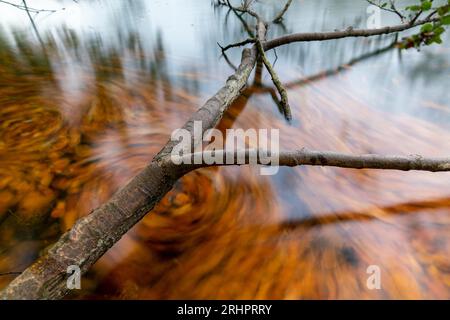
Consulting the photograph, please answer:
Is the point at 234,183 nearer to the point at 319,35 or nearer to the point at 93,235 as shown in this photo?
the point at 93,235

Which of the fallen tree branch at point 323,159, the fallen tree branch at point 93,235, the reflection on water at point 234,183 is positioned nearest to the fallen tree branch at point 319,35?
the reflection on water at point 234,183

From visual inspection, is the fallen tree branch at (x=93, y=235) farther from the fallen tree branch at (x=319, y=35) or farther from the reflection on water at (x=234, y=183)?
the fallen tree branch at (x=319, y=35)

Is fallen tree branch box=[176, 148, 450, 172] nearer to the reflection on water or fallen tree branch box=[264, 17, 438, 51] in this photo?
the reflection on water

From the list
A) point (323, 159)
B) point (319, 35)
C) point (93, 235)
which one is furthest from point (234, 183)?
point (319, 35)

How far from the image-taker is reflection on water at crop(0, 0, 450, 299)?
115 centimetres

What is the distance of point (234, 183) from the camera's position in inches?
64.4

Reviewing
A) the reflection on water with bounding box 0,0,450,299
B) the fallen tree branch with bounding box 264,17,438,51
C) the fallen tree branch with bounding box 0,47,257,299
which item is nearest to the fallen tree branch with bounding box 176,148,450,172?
the fallen tree branch with bounding box 0,47,257,299

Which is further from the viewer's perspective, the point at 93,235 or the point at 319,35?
the point at 319,35

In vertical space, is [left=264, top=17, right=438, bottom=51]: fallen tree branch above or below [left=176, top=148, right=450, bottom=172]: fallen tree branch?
above

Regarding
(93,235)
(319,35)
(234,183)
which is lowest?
(234,183)

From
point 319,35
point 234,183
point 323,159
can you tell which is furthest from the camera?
point 319,35

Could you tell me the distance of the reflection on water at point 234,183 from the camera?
115 centimetres
